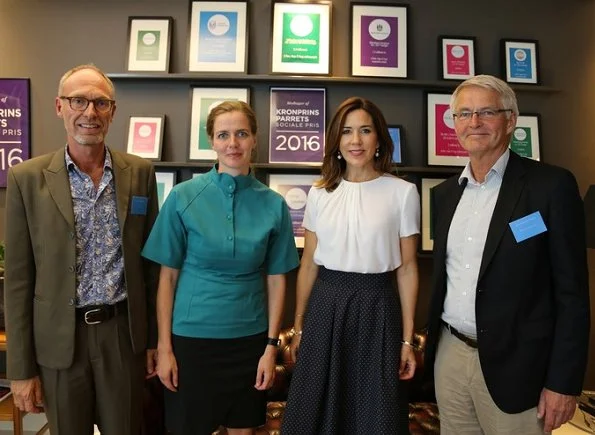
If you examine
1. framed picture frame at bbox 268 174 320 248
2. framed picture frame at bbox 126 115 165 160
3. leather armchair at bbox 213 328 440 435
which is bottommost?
leather armchair at bbox 213 328 440 435

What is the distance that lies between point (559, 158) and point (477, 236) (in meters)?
1.69

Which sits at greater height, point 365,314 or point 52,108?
point 52,108

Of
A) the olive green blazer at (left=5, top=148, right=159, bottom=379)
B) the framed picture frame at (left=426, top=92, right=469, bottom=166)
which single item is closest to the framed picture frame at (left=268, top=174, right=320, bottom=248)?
the framed picture frame at (left=426, top=92, right=469, bottom=166)

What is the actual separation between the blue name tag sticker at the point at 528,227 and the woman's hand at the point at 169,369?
1.27 m

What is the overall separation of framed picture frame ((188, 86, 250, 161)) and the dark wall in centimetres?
8

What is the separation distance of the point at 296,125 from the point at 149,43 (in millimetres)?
1021

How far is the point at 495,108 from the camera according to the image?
1542 millimetres

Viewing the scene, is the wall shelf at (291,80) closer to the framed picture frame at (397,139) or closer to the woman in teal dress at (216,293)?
the framed picture frame at (397,139)

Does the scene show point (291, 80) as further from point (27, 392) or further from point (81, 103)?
point (27, 392)

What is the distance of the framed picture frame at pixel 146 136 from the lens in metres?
2.70

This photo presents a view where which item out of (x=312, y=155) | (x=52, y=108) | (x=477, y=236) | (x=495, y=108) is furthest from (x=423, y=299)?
(x=52, y=108)

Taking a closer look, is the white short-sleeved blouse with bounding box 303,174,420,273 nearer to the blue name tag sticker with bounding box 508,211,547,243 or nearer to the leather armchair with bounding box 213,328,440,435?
the blue name tag sticker with bounding box 508,211,547,243

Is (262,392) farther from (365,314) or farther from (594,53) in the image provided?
(594,53)

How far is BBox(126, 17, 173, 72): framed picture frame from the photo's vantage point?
2691 millimetres
